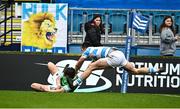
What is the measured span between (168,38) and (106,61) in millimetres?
2276

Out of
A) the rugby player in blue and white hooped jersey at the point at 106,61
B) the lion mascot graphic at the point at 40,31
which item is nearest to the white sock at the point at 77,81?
the rugby player in blue and white hooped jersey at the point at 106,61

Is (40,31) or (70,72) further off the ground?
(40,31)

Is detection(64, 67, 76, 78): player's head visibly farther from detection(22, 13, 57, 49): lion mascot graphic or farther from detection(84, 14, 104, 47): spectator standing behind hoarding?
detection(22, 13, 57, 49): lion mascot graphic

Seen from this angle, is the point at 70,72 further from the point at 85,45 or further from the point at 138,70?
the point at 138,70

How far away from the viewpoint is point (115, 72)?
18.0 meters

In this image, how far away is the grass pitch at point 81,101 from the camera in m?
12.4

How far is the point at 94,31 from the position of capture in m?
18.0

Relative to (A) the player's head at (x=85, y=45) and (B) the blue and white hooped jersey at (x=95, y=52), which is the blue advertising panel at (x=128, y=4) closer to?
(A) the player's head at (x=85, y=45)

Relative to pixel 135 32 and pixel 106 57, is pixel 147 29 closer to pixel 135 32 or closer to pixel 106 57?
pixel 135 32

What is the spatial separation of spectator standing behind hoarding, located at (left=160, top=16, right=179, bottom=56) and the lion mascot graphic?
3339 millimetres

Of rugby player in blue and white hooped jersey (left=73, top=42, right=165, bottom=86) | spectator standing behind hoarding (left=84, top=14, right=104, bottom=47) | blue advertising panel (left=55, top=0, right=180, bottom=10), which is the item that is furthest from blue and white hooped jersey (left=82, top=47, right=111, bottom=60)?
blue advertising panel (left=55, top=0, right=180, bottom=10)

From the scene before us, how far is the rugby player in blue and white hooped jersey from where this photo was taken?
53.9 ft

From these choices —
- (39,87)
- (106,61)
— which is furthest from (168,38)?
(39,87)

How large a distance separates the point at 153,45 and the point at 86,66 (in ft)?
8.89
